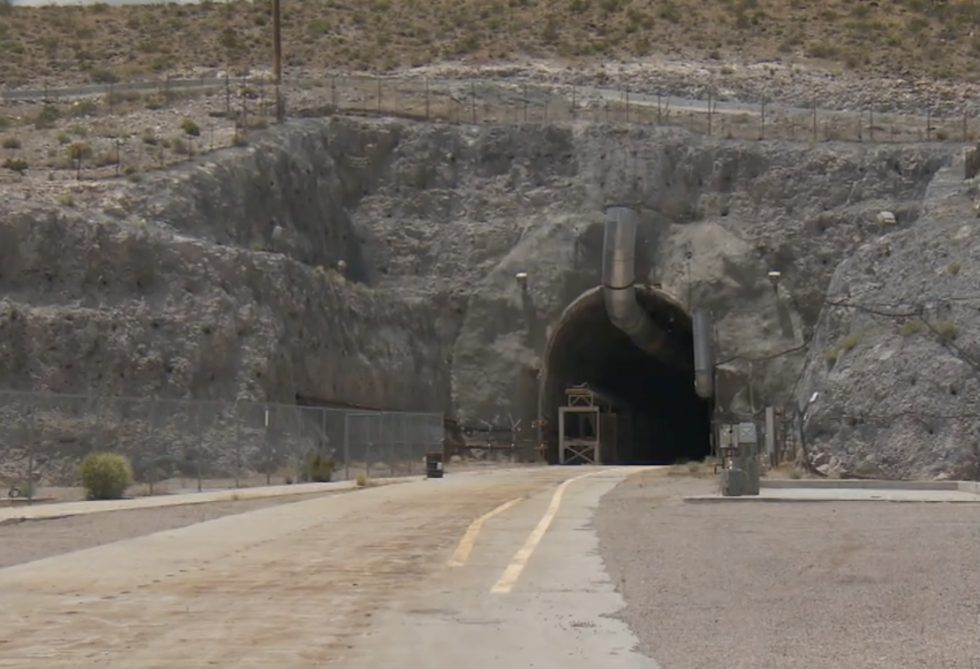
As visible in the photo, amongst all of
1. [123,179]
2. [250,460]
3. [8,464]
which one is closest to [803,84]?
[123,179]

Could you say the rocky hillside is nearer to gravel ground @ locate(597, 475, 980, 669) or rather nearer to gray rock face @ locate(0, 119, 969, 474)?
gray rock face @ locate(0, 119, 969, 474)

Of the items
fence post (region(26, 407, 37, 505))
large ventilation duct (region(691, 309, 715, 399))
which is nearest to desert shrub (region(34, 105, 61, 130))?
large ventilation duct (region(691, 309, 715, 399))

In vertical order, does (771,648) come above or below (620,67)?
below

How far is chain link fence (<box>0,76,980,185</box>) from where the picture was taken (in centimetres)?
5900

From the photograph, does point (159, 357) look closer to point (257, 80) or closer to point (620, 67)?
point (257, 80)

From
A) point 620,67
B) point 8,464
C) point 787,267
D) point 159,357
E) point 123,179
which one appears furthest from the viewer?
point 620,67

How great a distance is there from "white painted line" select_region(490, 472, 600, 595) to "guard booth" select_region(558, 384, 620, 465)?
32361 mm

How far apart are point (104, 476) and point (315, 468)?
10.8 metres

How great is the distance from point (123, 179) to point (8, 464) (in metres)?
19.4

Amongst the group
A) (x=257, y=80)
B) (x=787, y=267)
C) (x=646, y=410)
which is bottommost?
(x=646, y=410)

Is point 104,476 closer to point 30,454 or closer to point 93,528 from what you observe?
point 30,454

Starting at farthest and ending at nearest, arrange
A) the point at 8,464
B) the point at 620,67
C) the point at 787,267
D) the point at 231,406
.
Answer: the point at 620,67 → the point at 787,267 → the point at 231,406 → the point at 8,464

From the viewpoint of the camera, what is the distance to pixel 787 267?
6088cm

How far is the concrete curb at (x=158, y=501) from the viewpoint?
28.2 m
